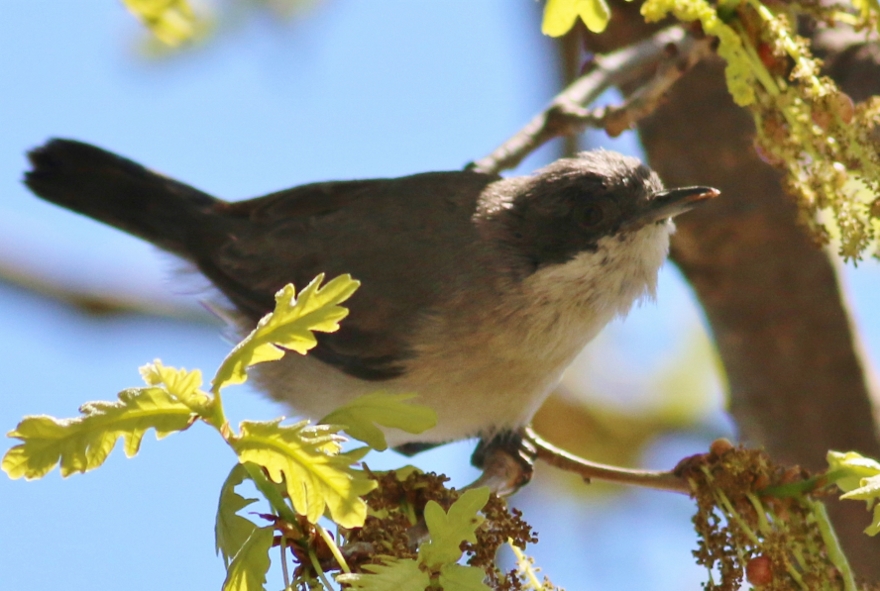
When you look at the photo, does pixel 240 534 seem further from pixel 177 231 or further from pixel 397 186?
pixel 177 231

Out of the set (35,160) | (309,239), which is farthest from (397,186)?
(35,160)

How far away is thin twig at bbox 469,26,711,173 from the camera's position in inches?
137

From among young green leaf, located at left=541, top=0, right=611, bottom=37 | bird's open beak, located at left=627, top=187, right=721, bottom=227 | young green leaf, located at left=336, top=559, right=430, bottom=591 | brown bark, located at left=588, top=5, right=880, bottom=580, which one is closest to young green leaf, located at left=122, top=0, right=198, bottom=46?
young green leaf, located at left=541, top=0, right=611, bottom=37

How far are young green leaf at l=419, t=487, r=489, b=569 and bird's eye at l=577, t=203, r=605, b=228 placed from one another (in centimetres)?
218

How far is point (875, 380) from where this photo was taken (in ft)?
15.3

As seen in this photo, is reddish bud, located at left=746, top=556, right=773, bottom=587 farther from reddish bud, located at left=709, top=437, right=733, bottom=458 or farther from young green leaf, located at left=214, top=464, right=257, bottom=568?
young green leaf, located at left=214, top=464, right=257, bottom=568

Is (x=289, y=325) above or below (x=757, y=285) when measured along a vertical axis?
below

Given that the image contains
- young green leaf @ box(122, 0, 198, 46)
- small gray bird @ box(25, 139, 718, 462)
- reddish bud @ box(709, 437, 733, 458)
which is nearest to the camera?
reddish bud @ box(709, 437, 733, 458)

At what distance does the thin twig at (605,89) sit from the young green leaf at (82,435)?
225 cm

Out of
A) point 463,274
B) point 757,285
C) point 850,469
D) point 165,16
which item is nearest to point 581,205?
point 463,274

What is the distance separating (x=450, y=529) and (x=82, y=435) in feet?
2.19

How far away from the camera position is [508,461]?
11.8 ft

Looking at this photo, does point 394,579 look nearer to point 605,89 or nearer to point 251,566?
point 251,566

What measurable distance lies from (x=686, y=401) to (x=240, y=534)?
14.8 ft
